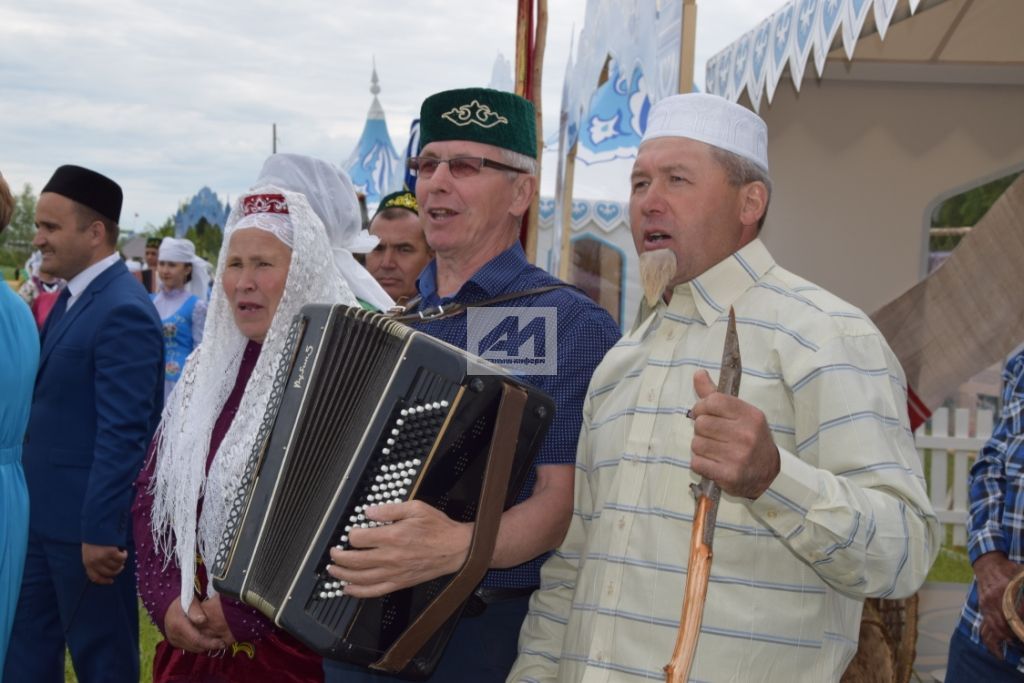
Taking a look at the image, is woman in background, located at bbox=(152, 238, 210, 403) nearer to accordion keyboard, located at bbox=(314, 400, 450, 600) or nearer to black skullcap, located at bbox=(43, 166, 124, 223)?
black skullcap, located at bbox=(43, 166, 124, 223)

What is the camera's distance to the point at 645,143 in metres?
2.24

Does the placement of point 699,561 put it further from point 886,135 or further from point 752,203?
point 886,135

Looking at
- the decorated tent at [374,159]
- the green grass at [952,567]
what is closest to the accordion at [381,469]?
the green grass at [952,567]

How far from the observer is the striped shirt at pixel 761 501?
1.77 m

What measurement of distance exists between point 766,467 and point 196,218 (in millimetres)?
23690

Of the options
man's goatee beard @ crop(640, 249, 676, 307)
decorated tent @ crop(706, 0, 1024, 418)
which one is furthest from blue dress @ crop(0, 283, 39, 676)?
decorated tent @ crop(706, 0, 1024, 418)

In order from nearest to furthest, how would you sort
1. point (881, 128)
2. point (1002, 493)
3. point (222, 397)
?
point (222, 397) → point (1002, 493) → point (881, 128)

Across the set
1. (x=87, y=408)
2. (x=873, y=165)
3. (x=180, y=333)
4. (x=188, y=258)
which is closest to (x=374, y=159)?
(x=188, y=258)

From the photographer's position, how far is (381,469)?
219cm

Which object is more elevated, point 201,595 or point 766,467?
point 766,467

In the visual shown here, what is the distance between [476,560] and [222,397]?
3.74 feet

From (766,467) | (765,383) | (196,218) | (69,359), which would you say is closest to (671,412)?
(765,383)

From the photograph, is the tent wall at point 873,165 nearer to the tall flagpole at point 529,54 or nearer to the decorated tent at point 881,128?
the decorated tent at point 881,128

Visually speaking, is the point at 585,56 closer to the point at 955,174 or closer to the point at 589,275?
the point at 589,275
